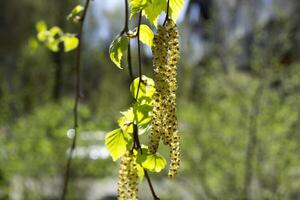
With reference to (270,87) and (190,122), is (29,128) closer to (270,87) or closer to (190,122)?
(190,122)

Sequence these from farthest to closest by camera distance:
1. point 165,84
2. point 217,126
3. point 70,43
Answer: point 217,126, point 70,43, point 165,84

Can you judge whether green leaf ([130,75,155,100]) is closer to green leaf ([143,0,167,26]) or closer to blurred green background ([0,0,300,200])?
green leaf ([143,0,167,26])

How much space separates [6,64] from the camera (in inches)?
403

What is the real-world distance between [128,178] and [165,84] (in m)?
0.17

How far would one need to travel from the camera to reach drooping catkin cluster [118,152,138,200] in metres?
A: 0.76

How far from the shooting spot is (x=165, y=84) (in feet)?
2.21

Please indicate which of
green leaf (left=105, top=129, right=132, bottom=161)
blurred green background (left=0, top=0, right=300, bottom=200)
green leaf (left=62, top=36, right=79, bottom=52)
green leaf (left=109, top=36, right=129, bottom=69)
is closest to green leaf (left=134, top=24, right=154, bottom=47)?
green leaf (left=109, top=36, right=129, bottom=69)

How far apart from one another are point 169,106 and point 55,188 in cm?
538

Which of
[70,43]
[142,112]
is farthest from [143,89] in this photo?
[70,43]

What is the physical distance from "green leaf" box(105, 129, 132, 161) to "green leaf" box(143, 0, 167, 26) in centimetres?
17

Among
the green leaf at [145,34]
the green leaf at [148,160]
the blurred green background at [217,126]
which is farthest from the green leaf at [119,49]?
the blurred green background at [217,126]

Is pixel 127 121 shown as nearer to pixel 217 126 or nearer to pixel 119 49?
pixel 119 49

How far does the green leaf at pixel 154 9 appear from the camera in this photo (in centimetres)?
74

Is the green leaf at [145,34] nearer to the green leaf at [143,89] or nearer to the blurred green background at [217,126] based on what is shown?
the green leaf at [143,89]
